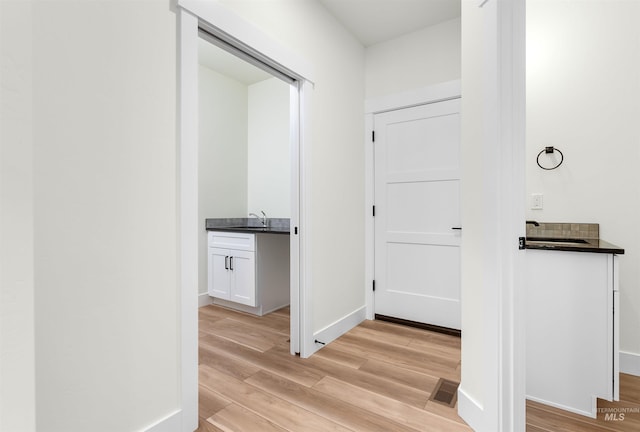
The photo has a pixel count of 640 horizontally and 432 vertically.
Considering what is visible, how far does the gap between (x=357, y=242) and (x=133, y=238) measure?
6.81ft

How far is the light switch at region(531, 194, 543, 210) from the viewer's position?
234cm

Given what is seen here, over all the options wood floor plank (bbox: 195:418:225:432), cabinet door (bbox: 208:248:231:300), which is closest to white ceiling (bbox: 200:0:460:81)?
cabinet door (bbox: 208:248:231:300)

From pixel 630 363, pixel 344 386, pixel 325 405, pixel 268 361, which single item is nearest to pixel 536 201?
pixel 630 363

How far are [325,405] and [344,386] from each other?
23 centimetres

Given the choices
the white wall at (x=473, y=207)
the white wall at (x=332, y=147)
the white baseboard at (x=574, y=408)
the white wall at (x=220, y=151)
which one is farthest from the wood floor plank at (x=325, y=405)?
the white wall at (x=220, y=151)

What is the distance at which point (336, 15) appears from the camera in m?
2.68

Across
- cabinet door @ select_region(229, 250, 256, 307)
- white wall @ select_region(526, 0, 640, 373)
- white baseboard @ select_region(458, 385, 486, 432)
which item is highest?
white wall @ select_region(526, 0, 640, 373)

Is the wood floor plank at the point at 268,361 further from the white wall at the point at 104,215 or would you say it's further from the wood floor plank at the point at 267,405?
the white wall at the point at 104,215

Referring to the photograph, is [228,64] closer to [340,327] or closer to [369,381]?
[340,327]

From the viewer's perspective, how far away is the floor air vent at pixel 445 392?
1.76 m

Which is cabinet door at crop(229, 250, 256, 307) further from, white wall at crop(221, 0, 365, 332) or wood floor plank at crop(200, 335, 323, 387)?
white wall at crop(221, 0, 365, 332)

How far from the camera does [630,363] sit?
2059 mm

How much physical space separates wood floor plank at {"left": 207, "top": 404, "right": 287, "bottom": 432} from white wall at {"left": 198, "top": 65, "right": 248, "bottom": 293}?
2.24 m

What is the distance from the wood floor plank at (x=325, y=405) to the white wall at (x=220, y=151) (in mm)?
2059
